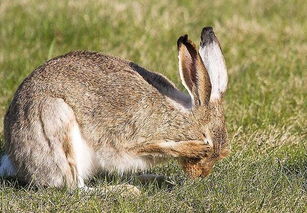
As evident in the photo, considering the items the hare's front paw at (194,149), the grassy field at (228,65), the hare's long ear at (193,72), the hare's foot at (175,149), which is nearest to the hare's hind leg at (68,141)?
the grassy field at (228,65)

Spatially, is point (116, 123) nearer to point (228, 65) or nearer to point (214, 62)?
point (214, 62)

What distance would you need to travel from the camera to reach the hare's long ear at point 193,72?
5.95 metres

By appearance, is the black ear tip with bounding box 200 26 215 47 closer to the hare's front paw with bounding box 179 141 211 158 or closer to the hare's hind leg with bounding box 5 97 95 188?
the hare's front paw with bounding box 179 141 211 158

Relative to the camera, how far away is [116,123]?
6.14 metres

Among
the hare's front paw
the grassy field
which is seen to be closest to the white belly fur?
the grassy field

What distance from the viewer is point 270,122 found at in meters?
7.56

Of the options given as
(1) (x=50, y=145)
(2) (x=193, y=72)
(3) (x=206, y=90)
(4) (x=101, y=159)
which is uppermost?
(2) (x=193, y=72)

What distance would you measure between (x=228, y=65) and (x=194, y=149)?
311 cm

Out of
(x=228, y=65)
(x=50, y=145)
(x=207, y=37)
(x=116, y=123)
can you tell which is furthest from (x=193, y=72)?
(x=228, y=65)

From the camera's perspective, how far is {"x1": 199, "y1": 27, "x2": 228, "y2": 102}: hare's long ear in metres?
6.14

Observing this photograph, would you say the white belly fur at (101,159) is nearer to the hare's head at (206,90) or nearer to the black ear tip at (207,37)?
the hare's head at (206,90)

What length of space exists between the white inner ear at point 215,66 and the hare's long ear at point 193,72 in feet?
0.38

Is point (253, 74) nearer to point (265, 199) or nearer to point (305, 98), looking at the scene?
point (305, 98)

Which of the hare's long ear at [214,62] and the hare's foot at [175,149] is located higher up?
the hare's long ear at [214,62]
